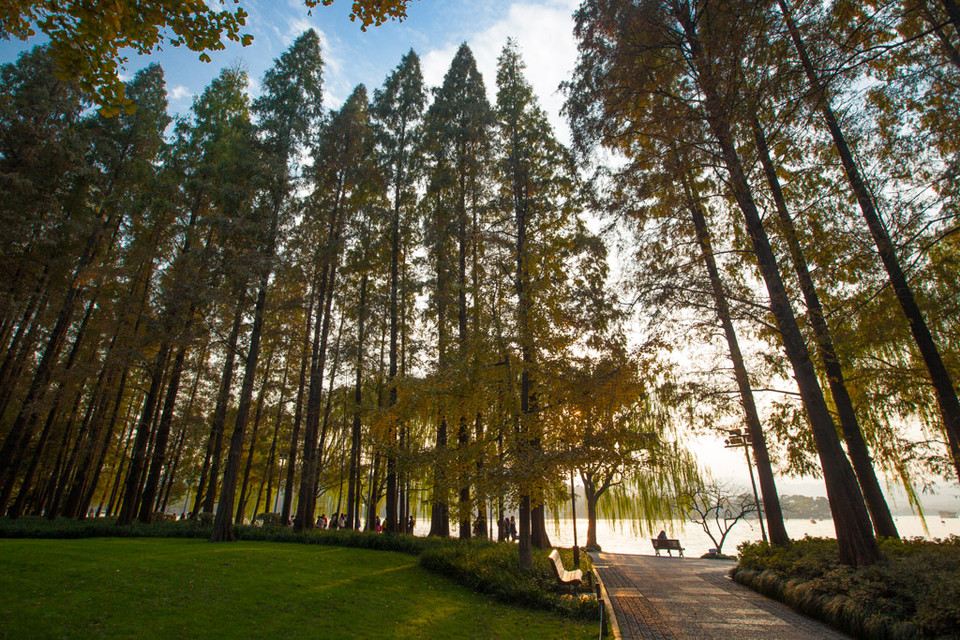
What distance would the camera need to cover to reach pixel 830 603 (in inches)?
264

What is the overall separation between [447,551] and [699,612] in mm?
6346

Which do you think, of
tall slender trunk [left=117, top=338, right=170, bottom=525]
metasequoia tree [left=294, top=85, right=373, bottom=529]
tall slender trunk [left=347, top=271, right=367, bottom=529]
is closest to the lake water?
tall slender trunk [left=347, top=271, right=367, bottom=529]

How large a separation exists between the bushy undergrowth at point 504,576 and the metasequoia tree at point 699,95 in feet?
17.1

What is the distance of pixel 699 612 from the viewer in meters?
7.64

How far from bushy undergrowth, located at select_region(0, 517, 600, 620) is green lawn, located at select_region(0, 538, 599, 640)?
39cm

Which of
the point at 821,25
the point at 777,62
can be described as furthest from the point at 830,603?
the point at 821,25

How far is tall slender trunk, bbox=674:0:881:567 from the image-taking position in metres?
7.79

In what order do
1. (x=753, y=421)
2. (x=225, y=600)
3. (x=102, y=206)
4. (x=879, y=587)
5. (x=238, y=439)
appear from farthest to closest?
1. (x=102, y=206)
2. (x=238, y=439)
3. (x=753, y=421)
4. (x=225, y=600)
5. (x=879, y=587)

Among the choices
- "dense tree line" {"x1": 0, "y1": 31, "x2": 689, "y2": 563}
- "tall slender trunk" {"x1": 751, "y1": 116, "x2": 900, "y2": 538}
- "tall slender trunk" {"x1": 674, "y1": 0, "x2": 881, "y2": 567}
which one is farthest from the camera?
"dense tree line" {"x1": 0, "y1": 31, "x2": 689, "y2": 563}

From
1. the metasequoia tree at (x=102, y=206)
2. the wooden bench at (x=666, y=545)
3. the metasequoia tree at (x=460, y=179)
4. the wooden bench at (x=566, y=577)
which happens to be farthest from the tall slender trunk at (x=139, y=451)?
the wooden bench at (x=666, y=545)

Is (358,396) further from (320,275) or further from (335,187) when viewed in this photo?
(335,187)

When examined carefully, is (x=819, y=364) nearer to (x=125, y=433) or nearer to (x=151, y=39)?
(x=151, y=39)

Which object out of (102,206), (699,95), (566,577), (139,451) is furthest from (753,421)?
(102,206)

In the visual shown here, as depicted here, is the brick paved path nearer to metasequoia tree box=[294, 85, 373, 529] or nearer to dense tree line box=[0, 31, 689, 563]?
dense tree line box=[0, 31, 689, 563]
